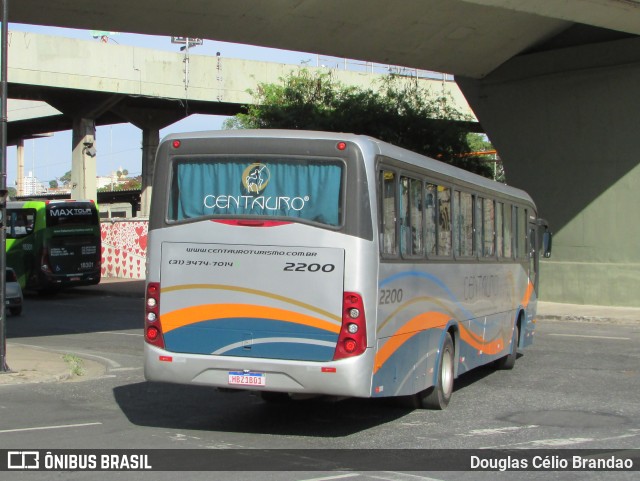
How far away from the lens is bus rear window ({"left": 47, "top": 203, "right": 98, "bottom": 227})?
33625mm

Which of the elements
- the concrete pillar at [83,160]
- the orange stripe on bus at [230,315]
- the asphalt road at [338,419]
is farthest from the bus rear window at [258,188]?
the concrete pillar at [83,160]

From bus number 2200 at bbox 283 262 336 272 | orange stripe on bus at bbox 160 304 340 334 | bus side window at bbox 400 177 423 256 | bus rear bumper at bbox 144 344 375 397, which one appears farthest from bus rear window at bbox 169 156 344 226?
bus rear bumper at bbox 144 344 375 397

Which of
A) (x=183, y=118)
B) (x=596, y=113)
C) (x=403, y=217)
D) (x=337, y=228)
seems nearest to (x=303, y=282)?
(x=337, y=228)

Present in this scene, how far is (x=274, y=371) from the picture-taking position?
905 cm

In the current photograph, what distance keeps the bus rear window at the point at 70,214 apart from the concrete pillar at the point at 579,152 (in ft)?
47.7

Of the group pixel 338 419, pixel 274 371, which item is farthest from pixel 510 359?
pixel 274 371

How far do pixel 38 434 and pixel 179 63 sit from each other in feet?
115

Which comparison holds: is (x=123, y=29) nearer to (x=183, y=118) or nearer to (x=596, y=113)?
(x=596, y=113)

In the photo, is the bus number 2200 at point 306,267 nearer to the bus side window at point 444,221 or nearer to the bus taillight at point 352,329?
the bus taillight at point 352,329

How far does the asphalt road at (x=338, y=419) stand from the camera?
8.83 m

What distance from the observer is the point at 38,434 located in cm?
934

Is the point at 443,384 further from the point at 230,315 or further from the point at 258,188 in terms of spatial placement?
the point at 258,188

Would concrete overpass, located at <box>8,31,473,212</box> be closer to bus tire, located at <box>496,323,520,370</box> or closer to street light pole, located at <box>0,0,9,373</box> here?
bus tire, located at <box>496,323,520,370</box>

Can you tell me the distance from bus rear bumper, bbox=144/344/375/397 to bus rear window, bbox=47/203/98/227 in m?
25.4
